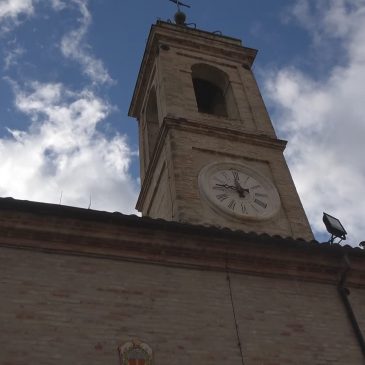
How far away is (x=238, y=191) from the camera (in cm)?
1217

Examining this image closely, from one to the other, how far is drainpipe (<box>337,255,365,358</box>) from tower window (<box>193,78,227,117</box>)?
27.6ft

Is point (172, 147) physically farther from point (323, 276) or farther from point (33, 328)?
point (33, 328)

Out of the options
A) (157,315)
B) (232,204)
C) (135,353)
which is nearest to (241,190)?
(232,204)

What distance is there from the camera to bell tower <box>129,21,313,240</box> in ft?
38.7

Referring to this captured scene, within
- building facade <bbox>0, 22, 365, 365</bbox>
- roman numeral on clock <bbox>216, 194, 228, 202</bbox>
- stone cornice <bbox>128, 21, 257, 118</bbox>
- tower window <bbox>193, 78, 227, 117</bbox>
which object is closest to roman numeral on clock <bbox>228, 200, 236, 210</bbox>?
roman numeral on clock <bbox>216, 194, 228, 202</bbox>

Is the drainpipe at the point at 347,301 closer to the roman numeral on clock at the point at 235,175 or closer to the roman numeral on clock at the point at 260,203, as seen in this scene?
the roman numeral on clock at the point at 260,203

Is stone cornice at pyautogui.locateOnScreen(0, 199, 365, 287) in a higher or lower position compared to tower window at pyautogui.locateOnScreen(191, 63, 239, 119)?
lower

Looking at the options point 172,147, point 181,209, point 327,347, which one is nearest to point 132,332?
point 327,347

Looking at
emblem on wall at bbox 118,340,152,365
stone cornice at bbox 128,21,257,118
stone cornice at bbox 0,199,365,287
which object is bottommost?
emblem on wall at bbox 118,340,152,365

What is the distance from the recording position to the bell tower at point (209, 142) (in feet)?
38.7

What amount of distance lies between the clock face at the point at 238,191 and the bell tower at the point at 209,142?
22 mm

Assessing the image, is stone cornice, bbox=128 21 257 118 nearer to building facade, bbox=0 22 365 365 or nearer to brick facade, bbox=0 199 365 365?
building facade, bbox=0 22 365 365

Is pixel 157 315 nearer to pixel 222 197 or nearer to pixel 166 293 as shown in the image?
pixel 166 293

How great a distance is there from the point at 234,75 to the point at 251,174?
15.8 feet
